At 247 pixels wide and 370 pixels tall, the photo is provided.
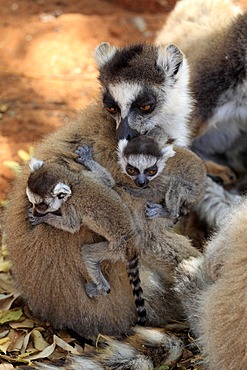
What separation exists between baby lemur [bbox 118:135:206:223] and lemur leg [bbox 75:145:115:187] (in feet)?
0.40

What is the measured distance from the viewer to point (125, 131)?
4.45 meters

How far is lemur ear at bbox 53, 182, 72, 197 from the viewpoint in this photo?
13.4ft

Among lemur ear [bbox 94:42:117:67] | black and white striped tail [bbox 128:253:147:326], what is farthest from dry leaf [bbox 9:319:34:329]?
lemur ear [bbox 94:42:117:67]

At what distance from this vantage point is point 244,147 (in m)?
6.72

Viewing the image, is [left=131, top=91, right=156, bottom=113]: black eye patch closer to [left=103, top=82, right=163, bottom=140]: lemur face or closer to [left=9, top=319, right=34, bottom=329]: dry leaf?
[left=103, top=82, right=163, bottom=140]: lemur face

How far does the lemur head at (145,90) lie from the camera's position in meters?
4.59

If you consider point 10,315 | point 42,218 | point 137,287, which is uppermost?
point 42,218

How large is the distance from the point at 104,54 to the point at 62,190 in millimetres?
1298

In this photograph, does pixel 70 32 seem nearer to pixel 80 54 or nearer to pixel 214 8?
pixel 80 54


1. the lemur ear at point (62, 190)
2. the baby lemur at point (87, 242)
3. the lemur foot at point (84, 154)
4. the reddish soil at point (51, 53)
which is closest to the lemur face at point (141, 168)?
the baby lemur at point (87, 242)

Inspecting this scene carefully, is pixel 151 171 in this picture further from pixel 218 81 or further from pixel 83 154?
pixel 218 81

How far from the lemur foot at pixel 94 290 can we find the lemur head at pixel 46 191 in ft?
1.91

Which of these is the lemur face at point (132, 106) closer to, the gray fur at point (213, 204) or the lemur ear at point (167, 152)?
the lemur ear at point (167, 152)

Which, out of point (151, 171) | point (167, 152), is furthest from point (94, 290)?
point (167, 152)
